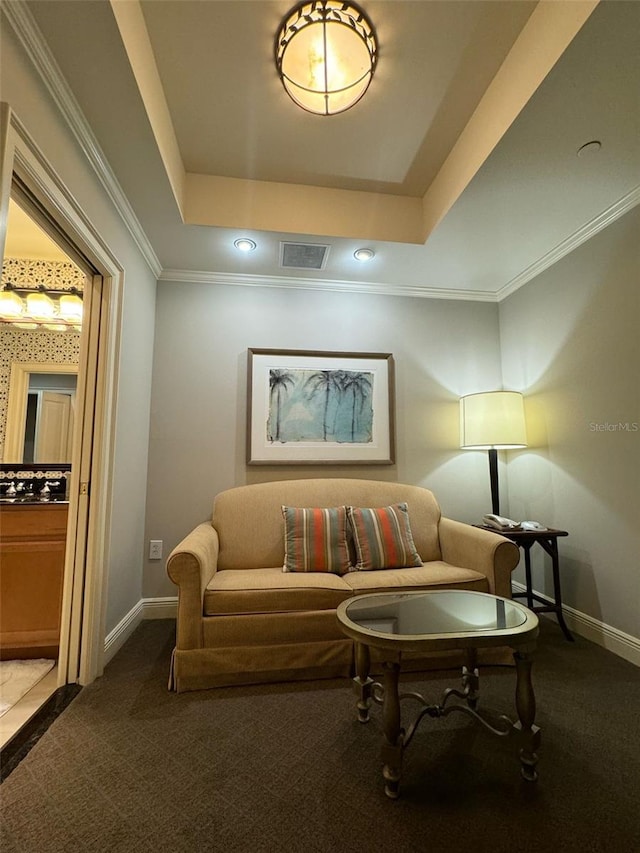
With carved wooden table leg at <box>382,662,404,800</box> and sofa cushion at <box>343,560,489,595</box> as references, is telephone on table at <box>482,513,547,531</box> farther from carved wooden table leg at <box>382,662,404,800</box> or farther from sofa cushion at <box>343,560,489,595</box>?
carved wooden table leg at <box>382,662,404,800</box>

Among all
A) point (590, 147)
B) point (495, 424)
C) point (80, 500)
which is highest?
point (590, 147)

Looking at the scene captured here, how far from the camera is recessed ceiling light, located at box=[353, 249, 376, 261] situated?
8.85 feet

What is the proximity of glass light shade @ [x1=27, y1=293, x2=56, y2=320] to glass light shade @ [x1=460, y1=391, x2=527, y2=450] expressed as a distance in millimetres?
3210

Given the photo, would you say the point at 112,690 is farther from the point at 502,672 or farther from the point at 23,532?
the point at 502,672

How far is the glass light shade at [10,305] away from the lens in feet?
9.30

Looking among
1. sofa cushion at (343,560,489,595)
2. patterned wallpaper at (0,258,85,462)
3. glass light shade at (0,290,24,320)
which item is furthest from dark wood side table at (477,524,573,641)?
glass light shade at (0,290,24,320)

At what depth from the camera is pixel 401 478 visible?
3.11 m

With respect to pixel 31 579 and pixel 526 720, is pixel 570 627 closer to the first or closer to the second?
pixel 526 720

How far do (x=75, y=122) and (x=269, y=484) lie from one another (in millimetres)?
2144

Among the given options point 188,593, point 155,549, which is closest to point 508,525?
point 188,593

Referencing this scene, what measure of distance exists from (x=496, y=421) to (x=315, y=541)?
152 cm

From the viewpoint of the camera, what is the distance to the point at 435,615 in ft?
5.20

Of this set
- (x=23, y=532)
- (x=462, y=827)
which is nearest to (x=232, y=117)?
(x=23, y=532)

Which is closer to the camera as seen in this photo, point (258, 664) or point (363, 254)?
point (258, 664)
